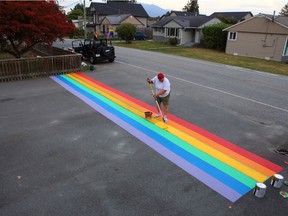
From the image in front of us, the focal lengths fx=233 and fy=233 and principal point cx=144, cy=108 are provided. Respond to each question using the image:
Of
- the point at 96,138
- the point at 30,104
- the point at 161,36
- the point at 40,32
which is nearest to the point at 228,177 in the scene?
the point at 96,138

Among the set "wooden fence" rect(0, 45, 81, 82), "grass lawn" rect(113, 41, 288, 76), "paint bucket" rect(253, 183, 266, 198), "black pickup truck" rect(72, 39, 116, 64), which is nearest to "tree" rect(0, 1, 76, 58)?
"wooden fence" rect(0, 45, 81, 82)

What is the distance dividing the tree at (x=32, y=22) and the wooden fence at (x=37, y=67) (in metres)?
1.27

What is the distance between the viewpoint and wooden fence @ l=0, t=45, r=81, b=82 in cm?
1271

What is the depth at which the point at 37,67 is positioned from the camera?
Answer: 1358 centimetres

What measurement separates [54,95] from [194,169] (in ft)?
24.6

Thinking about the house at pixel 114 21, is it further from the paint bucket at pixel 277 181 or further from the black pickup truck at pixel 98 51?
the paint bucket at pixel 277 181

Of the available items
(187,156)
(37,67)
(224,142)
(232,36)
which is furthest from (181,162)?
(232,36)

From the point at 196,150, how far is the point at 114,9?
58.3 metres

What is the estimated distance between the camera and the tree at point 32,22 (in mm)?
11914

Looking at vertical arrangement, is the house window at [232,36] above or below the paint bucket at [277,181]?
above

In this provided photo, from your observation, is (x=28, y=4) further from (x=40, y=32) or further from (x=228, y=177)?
(x=228, y=177)

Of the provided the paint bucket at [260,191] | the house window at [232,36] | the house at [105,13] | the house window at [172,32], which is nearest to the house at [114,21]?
the house at [105,13]

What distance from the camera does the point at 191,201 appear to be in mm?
4312

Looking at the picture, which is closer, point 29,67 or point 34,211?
point 34,211
